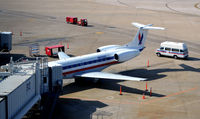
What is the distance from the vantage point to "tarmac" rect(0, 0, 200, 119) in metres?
28.1

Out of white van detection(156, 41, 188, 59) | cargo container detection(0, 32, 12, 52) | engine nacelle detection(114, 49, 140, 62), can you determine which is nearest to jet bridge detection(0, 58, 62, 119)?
engine nacelle detection(114, 49, 140, 62)

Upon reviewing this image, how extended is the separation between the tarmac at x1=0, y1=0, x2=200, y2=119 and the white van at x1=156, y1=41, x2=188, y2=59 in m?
0.72

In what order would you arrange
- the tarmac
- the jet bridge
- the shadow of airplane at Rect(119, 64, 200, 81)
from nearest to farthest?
the jet bridge, the tarmac, the shadow of airplane at Rect(119, 64, 200, 81)

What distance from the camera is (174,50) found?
4391cm

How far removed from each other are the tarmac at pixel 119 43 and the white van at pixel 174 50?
718 millimetres

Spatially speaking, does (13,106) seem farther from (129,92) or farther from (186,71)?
(186,71)

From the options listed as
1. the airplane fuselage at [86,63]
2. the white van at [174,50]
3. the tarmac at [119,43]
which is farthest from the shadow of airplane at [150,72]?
the white van at [174,50]

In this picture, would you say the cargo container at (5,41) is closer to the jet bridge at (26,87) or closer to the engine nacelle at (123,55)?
the engine nacelle at (123,55)

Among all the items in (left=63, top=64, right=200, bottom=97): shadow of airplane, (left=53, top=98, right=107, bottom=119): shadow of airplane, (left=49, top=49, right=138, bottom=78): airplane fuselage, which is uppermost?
(left=49, top=49, right=138, bottom=78): airplane fuselage

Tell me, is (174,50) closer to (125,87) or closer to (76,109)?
(125,87)

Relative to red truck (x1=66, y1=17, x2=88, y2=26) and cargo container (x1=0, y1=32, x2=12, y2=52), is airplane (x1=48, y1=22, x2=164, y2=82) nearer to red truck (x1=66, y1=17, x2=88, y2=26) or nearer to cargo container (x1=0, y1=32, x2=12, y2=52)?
cargo container (x1=0, y1=32, x2=12, y2=52)

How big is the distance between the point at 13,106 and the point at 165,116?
1281cm

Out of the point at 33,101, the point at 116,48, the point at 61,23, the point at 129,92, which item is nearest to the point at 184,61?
the point at 116,48

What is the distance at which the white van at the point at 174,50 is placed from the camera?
43188 millimetres
